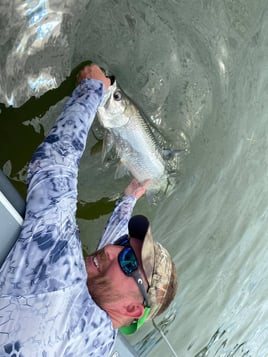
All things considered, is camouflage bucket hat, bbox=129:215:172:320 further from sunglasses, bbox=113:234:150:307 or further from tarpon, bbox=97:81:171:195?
tarpon, bbox=97:81:171:195

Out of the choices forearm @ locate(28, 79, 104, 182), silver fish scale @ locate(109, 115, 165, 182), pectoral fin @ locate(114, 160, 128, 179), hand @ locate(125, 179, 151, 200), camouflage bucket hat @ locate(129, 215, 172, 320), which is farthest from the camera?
pectoral fin @ locate(114, 160, 128, 179)

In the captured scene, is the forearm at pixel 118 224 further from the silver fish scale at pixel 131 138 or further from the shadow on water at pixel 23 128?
the shadow on water at pixel 23 128

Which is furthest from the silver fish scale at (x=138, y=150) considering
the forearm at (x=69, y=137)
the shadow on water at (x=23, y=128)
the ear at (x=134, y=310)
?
the ear at (x=134, y=310)

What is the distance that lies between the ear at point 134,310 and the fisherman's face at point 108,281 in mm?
33

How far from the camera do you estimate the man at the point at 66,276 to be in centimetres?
193

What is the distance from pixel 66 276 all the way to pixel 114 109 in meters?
1.52

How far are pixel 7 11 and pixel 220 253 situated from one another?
10.7ft

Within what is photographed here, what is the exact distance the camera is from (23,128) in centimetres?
368

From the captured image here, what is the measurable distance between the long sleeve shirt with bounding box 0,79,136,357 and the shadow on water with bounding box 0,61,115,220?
54.4 inches

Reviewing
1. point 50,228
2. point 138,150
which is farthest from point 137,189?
point 50,228

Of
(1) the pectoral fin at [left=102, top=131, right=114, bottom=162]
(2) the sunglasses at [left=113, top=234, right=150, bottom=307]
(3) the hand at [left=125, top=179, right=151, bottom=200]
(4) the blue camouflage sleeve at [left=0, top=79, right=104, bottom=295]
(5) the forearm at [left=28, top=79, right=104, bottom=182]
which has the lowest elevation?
(3) the hand at [left=125, top=179, right=151, bottom=200]

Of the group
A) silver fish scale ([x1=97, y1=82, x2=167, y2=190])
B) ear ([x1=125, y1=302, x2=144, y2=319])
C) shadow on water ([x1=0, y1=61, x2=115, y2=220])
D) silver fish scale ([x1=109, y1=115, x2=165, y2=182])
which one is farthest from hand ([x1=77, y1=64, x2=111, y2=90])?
ear ([x1=125, y1=302, x2=144, y2=319])

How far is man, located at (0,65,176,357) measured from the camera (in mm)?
1926

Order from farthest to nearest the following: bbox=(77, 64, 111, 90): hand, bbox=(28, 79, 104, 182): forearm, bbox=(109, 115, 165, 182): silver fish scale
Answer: bbox=(109, 115, 165, 182): silver fish scale < bbox=(77, 64, 111, 90): hand < bbox=(28, 79, 104, 182): forearm
